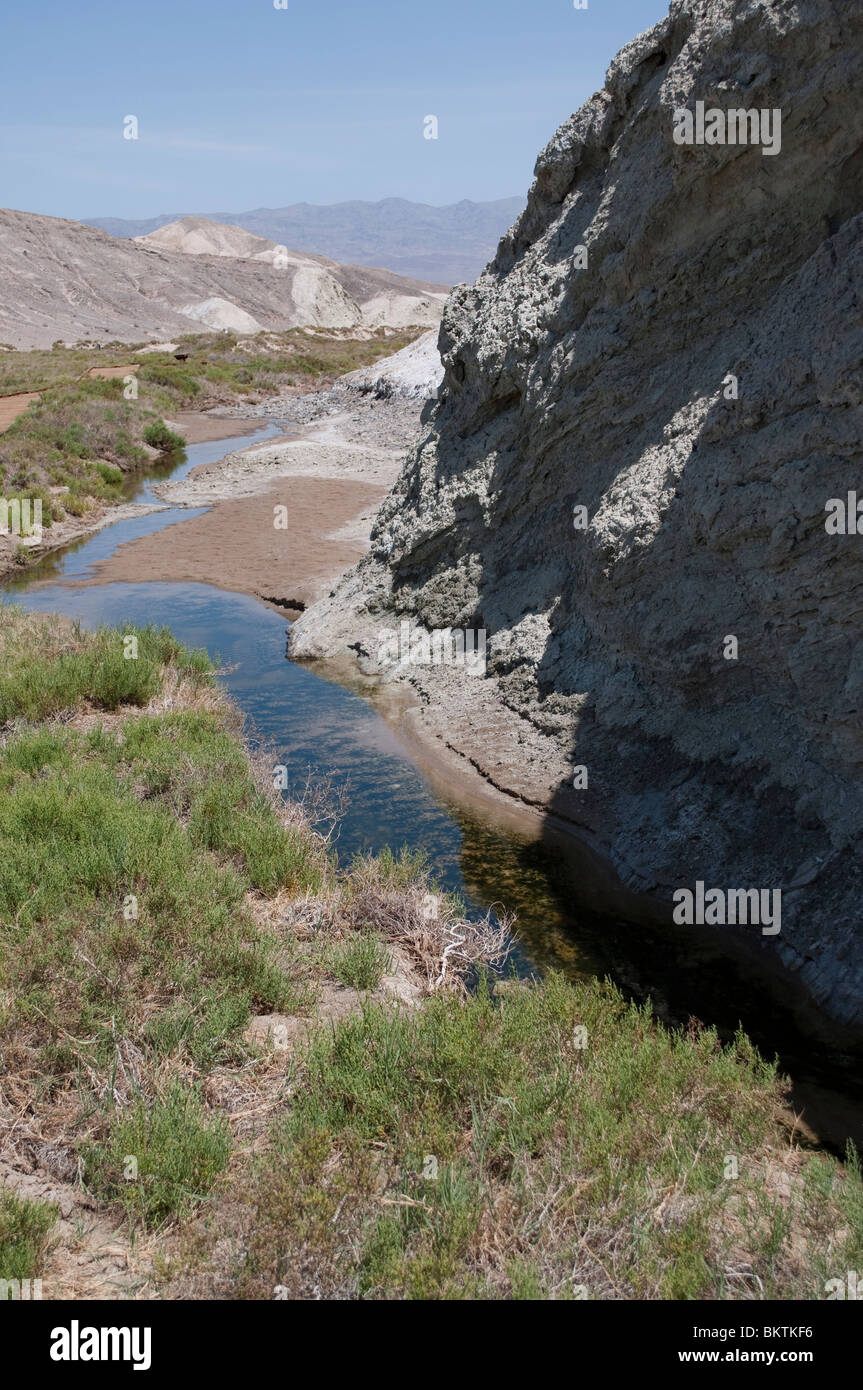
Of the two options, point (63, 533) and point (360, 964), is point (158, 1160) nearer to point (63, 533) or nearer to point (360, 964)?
point (360, 964)

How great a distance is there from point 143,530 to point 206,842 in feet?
49.3

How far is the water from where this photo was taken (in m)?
6.51

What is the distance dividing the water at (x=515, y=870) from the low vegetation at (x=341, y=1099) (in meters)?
0.54

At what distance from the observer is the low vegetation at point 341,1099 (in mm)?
4031

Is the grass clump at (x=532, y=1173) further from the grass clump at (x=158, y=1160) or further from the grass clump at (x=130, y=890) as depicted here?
the grass clump at (x=130, y=890)

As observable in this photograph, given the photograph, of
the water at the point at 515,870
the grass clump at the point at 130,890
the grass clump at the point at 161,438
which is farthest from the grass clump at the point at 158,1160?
the grass clump at the point at 161,438

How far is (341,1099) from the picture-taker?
4.91 m

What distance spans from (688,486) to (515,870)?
360 cm

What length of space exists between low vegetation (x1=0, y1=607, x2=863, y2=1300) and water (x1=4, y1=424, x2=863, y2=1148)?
21.2 inches

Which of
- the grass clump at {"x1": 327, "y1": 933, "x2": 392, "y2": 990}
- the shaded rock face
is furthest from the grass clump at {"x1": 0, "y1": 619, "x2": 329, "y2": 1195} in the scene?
the shaded rock face

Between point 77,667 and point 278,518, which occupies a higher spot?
point 278,518

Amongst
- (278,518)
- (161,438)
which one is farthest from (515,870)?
(161,438)
